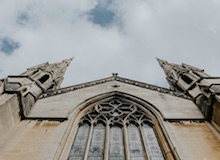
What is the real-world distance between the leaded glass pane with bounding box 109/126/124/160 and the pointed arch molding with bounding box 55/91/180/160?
0.15 meters

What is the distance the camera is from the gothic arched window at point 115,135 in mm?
10438

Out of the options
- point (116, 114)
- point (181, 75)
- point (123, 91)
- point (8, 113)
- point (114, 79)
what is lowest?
point (8, 113)

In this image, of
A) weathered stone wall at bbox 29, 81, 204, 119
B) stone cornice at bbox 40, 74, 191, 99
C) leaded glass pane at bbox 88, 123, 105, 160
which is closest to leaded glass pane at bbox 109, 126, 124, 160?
leaded glass pane at bbox 88, 123, 105, 160

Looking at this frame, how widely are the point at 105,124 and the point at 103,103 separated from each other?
6.75ft

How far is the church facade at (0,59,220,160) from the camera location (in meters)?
10.3

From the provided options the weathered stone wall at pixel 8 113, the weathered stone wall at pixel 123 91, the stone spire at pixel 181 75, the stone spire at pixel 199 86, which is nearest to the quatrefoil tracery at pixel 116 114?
the weathered stone wall at pixel 123 91

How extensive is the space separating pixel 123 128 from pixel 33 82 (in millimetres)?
5444

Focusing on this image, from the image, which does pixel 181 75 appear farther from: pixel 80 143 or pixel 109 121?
pixel 80 143

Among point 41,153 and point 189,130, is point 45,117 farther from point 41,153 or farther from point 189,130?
point 189,130

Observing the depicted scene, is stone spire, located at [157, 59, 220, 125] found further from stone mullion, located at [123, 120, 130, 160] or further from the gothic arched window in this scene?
stone mullion, located at [123, 120, 130, 160]

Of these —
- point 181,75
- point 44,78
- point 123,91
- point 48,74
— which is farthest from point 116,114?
point 48,74

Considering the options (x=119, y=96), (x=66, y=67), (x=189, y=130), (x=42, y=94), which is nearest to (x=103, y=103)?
(x=119, y=96)

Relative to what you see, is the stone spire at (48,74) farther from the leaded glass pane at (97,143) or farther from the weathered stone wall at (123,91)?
the leaded glass pane at (97,143)

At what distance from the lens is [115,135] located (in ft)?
38.9
